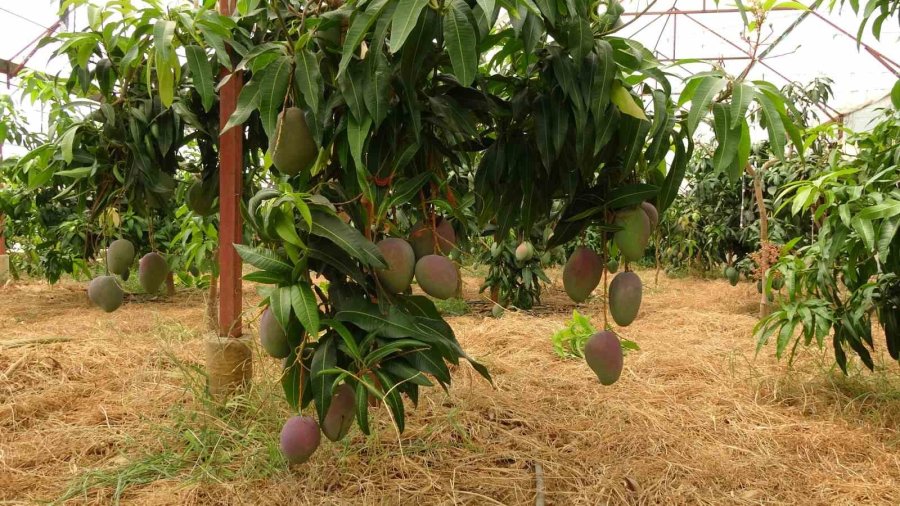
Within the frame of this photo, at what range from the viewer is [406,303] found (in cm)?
125

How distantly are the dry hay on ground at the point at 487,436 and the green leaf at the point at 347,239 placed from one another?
0.33 m

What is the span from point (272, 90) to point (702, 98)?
28.4 inches

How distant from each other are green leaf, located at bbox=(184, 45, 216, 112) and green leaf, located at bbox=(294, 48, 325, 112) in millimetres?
347

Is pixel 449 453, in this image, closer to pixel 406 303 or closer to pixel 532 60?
pixel 406 303

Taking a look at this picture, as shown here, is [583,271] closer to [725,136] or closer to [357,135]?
[725,136]

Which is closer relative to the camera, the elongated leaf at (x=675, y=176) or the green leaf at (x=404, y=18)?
the green leaf at (x=404, y=18)

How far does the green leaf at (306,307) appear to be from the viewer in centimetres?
102

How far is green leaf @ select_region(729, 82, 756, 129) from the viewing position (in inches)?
38.2

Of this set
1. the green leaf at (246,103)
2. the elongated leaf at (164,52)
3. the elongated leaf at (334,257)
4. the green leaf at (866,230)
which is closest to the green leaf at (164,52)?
the elongated leaf at (164,52)

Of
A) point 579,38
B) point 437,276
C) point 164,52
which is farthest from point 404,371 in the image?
point 164,52

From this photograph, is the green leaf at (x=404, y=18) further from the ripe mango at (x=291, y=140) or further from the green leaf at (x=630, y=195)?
the green leaf at (x=630, y=195)

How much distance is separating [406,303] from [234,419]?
0.82m

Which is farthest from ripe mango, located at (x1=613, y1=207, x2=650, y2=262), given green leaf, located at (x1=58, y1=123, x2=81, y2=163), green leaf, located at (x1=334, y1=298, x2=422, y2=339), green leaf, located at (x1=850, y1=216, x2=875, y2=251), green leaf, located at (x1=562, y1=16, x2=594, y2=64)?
green leaf, located at (x1=58, y1=123, x2=81, y2=163)

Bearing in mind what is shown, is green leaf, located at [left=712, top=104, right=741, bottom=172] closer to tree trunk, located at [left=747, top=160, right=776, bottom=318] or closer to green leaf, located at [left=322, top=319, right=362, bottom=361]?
green leaf, located at [left=322, top=319, right=362, bottom=361]
